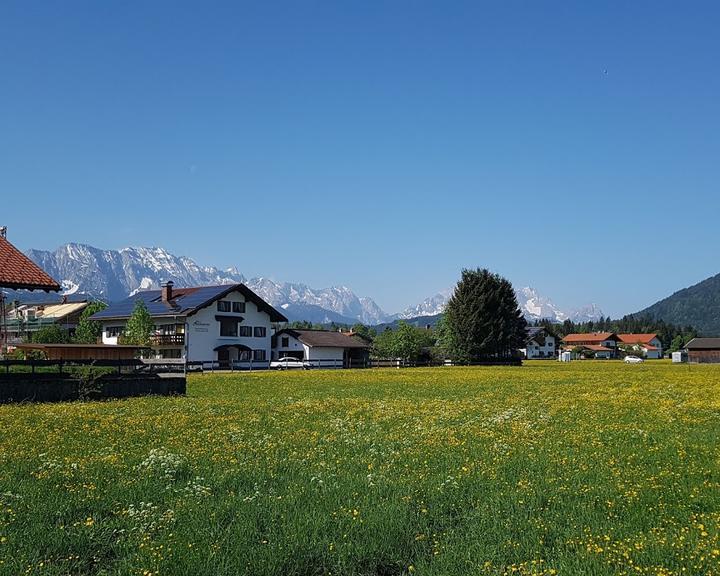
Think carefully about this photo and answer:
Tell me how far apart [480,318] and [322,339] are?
77.9 feet

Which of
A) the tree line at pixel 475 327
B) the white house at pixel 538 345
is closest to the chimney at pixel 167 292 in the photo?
the tree line at pixel 475 327

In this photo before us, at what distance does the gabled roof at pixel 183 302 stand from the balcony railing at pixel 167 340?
8.83ft

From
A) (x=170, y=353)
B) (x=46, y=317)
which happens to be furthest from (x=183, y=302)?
(x=46, y=317)

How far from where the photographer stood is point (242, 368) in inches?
3078

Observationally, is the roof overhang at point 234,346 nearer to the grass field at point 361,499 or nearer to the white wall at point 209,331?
the white wall at point 209,331

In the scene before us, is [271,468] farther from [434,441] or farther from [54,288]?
[54,288]

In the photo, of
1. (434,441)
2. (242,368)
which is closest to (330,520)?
(434,441)

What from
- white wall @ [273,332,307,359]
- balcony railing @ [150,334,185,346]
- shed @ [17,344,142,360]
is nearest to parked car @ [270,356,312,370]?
balcony railing @ [150,334,185,346]

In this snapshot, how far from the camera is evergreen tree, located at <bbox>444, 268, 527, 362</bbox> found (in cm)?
9738

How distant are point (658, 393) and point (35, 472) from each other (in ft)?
94.8

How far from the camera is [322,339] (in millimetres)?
97500

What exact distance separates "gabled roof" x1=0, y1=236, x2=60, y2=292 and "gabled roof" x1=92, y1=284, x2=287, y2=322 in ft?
167

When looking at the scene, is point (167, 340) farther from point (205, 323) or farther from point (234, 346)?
point (234, 346)

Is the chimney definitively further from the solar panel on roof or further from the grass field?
the grass field
